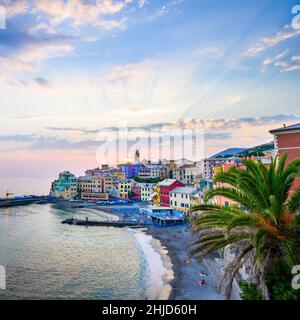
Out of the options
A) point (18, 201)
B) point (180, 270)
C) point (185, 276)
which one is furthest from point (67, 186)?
point (185, 276)

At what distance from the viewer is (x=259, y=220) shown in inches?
218

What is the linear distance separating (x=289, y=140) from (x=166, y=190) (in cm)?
3395

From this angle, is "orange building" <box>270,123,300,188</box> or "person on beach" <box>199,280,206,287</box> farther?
"person on beach" <box>199,280,206,287</box>

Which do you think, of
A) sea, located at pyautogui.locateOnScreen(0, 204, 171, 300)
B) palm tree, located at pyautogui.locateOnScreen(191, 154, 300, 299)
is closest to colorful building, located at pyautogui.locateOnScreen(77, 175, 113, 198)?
sea, located at pyautogui.locateOnScreen(0, 204, 171, 300)

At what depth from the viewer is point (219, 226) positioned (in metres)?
6.27

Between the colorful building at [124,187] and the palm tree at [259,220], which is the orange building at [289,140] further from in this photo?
the colorful building at [124,187]

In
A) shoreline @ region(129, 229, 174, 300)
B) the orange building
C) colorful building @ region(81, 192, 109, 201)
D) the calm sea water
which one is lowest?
the calm sea water

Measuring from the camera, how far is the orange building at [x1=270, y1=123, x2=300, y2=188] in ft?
33.3

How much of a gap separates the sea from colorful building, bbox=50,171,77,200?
3966 cm

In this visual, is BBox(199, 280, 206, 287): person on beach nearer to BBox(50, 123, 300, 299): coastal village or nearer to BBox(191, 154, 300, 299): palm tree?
BBox(50, 123, 300, 299): coastal village

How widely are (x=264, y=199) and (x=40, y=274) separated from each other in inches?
656

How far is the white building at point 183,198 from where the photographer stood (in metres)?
37.4

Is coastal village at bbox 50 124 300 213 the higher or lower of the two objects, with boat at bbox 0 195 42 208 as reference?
higher
